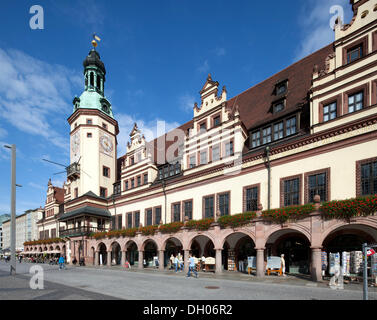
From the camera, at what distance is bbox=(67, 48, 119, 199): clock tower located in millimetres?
39938

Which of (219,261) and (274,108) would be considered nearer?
(219,261)

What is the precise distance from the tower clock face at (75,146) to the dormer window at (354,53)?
1384 inches

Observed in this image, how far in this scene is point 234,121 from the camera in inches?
933

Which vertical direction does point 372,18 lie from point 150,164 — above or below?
above

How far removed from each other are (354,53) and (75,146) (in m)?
36.9

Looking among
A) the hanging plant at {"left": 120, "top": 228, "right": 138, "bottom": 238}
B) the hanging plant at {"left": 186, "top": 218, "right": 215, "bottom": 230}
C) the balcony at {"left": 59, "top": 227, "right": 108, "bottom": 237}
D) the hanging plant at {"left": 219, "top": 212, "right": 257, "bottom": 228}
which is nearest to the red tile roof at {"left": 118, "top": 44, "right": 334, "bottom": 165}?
the hanging plant at {"left": 219, "top": 212, "right": 257, "bottom": 228}

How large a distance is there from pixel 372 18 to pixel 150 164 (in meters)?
23.8

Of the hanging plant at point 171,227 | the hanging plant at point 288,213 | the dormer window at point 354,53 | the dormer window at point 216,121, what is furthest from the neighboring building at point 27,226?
the dormer window at point 354,53

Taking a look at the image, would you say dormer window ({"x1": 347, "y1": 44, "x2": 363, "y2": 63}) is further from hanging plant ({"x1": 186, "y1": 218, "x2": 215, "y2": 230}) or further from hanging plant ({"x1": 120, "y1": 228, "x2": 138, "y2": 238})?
hanging plant ({"x1": 120, "y1": 228, "x2": 138, "y2": 238})

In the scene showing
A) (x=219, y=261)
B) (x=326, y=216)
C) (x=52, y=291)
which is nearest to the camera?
(x=52, y=291)

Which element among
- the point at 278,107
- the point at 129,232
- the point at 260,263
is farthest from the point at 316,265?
the point at 129,232

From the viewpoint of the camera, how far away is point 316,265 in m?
15.5

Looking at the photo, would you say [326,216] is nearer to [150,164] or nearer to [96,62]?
[150,164]
